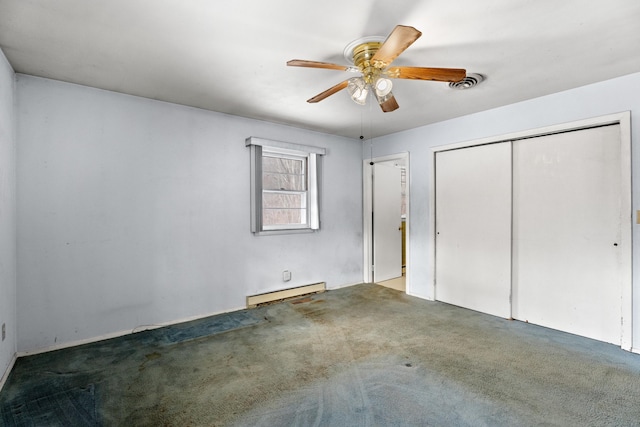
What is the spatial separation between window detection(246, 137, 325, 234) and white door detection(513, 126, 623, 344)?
251 cm

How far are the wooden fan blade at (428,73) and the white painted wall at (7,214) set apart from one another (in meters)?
2.75

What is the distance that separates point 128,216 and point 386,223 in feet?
12.3

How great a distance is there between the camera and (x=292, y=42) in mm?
2154

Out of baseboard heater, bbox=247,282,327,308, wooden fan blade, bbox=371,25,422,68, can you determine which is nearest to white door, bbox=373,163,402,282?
baseboard heater, bbox=247,282,327,308

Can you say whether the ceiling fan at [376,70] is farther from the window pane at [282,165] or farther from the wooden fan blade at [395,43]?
the window pane at [282,165]

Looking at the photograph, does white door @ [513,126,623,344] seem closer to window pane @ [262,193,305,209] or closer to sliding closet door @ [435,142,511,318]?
sliding closet door @ [435,142,511,318]

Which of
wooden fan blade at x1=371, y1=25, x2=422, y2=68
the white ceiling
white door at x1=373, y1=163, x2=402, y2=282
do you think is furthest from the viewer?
white door at x1=373, y1=163, x2=402, y2=282

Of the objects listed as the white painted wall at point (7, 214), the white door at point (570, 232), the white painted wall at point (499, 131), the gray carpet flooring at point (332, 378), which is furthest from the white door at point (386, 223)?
the white painted wall at point (7, 214)

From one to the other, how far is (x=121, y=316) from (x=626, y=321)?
15.0ft

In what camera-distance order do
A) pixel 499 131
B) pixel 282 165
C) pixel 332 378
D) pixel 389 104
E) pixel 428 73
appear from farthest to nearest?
pixel 282 165 < pixel 499 131 < pixel 389 104 < pixel 332 378 < pixel 428 73

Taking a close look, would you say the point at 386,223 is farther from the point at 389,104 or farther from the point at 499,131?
the point at 389,104

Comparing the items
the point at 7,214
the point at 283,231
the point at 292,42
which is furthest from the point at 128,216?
the point at 292,42

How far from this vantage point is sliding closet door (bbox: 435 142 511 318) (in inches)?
139

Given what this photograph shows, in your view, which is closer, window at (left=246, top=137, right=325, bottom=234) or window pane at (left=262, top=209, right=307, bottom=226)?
window at (left=246, top=137, right=325, bottom=234)
